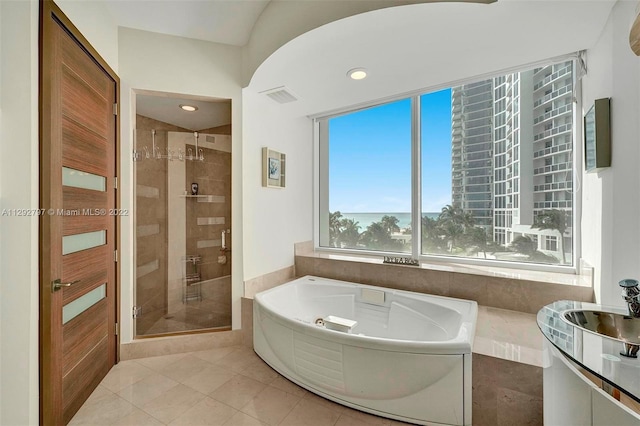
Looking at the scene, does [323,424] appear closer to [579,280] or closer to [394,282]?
[394,282]

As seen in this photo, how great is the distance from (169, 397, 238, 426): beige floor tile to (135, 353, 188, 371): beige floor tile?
2.12 feet

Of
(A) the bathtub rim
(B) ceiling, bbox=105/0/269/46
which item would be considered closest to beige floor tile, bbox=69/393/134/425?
(A) the bathtub rim

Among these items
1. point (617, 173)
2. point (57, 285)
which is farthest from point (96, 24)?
point (617, 173)

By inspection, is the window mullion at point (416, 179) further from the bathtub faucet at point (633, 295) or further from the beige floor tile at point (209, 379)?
the beige floor tile at point (209, 379)

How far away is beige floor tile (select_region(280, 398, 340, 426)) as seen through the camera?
1580 millimetres

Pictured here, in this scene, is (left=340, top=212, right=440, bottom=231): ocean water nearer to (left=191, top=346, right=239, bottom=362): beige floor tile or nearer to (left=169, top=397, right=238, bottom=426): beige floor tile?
(left=191, top=346, right=239, bottom=362): beige floor tile

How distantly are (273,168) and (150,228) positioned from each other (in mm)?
1295

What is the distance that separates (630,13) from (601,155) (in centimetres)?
68

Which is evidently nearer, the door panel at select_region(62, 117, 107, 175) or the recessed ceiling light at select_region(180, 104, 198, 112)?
the door panel at select_region(62, 117, 107, 175)

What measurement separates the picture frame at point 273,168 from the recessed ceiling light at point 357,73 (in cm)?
105

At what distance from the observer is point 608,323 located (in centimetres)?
104

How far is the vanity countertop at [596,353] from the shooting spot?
66 cm

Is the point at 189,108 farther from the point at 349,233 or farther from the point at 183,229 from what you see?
the point at 349,233

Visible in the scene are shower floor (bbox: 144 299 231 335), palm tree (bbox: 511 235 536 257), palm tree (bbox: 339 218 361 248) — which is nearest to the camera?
palm tree (bbox: 511 235 536 257)
